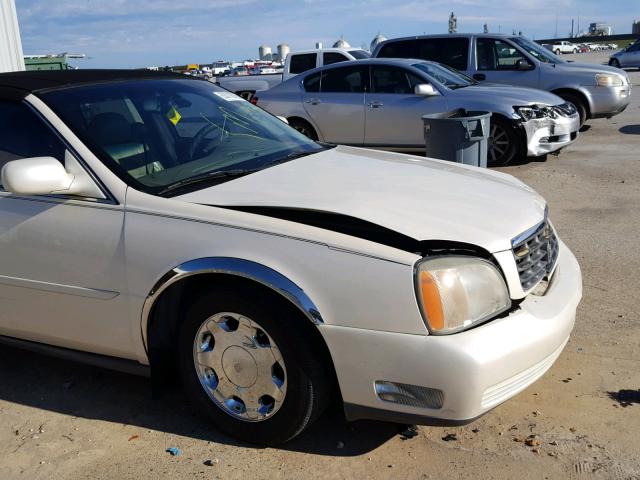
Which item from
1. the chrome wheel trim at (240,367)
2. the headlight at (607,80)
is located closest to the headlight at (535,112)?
the headlight at (607,80)

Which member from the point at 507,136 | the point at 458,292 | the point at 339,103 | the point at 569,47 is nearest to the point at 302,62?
the point at 339,103

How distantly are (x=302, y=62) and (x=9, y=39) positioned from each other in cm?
789

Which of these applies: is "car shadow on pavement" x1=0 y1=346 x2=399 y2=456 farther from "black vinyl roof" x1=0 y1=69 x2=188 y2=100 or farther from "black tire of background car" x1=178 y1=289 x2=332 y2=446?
"black vinyl roof" x1=0 y1=69 x2=188 y2=100

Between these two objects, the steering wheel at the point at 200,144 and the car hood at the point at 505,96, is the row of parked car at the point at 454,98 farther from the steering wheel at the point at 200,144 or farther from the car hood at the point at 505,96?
the steering wheel at the point at 200,144

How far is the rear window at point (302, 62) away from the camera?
54.6 feet

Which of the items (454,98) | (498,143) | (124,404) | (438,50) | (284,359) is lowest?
(124,404)

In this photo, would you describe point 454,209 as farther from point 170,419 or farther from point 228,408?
point 170,419

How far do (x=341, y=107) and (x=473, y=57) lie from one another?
3.73m

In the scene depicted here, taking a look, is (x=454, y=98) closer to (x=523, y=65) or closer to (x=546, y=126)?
(x=546, y=126)

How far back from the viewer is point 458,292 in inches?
107

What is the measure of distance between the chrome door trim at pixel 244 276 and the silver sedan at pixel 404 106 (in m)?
7.17

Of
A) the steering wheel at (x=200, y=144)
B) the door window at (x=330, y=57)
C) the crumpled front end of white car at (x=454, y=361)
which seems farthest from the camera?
the door window at (x=330, y=57)

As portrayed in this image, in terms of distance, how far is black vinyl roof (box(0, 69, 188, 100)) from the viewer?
142 inches

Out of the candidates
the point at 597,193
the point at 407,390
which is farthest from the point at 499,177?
the point at 597,193
